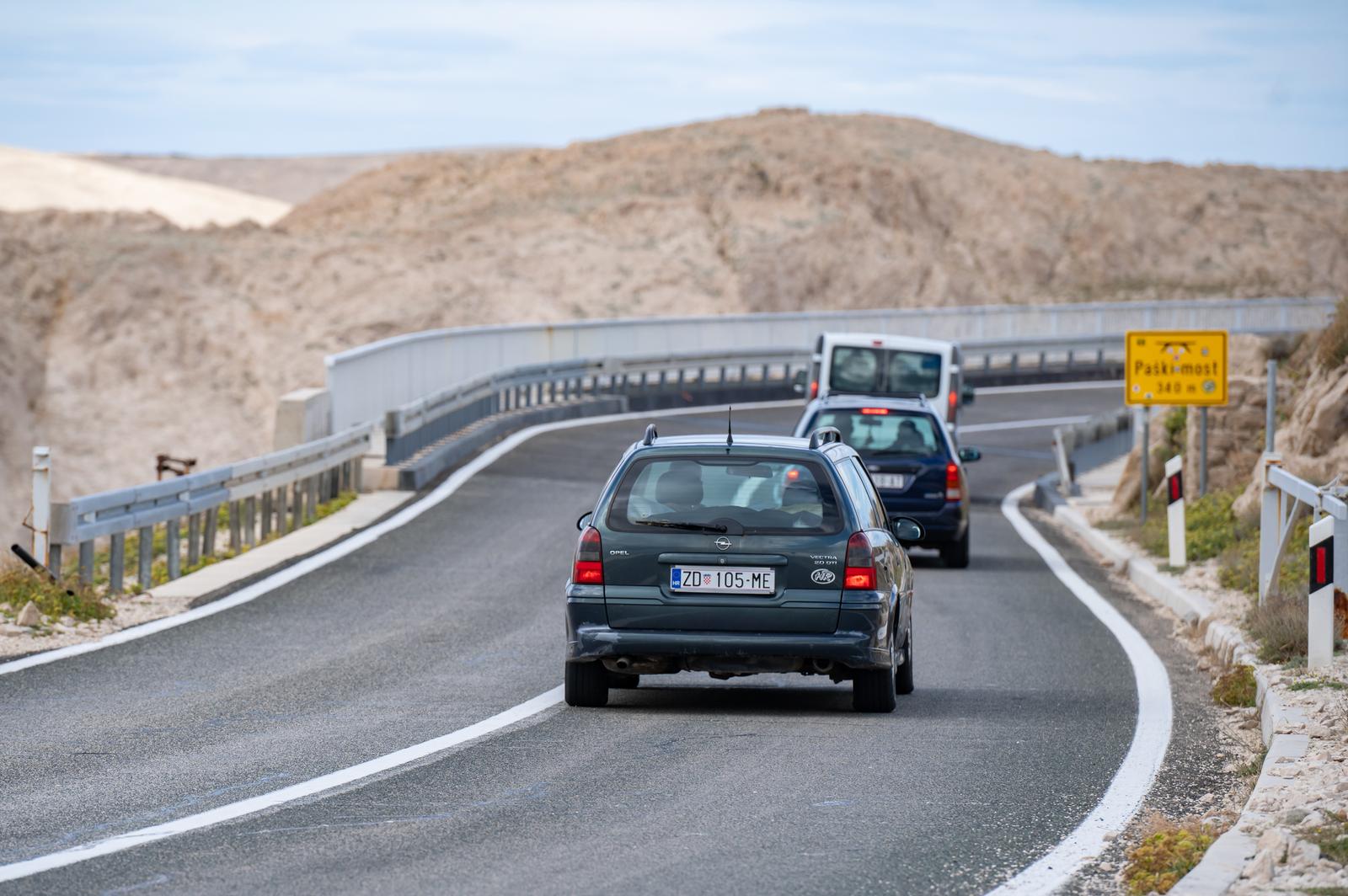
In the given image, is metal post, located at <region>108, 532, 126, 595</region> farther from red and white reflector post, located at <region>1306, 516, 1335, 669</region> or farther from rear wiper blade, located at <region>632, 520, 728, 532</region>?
red and white reflector post, located at <region>1306, 516, 1335, 669</region>

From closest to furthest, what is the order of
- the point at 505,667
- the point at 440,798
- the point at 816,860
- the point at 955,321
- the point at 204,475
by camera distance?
1. the point at 816,860
2. the point at 440,798
3. the point at 505,667
4. the point at 204,475
5. the point at 955,321

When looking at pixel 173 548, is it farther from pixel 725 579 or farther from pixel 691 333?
pixel 691 333

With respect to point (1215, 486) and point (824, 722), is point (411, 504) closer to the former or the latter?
point (1215, 486)

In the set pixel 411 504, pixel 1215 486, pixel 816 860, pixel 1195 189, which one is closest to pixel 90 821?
pixel 816 860

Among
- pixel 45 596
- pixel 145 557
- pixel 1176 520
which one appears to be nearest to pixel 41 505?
pixel 45 596

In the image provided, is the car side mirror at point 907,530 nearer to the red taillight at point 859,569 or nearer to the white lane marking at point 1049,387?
the red taillight at point 859,569

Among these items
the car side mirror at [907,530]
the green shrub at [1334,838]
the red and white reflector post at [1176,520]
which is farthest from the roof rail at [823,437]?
the red and white reflector post at [1176,520]

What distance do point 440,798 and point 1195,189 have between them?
9886cm

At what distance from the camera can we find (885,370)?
89.2ft

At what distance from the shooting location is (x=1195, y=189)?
10244 cm

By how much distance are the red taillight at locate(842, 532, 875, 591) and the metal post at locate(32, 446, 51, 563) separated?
19.5 ft

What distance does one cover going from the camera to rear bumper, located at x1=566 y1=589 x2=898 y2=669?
10.4 m

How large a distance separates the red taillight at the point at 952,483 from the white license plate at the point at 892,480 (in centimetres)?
36

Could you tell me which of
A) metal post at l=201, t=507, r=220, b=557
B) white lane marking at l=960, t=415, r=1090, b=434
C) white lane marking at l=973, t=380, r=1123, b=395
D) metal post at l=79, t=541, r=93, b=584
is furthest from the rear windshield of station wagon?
white lane marking at l=973, t=380, r=1123, b=395
